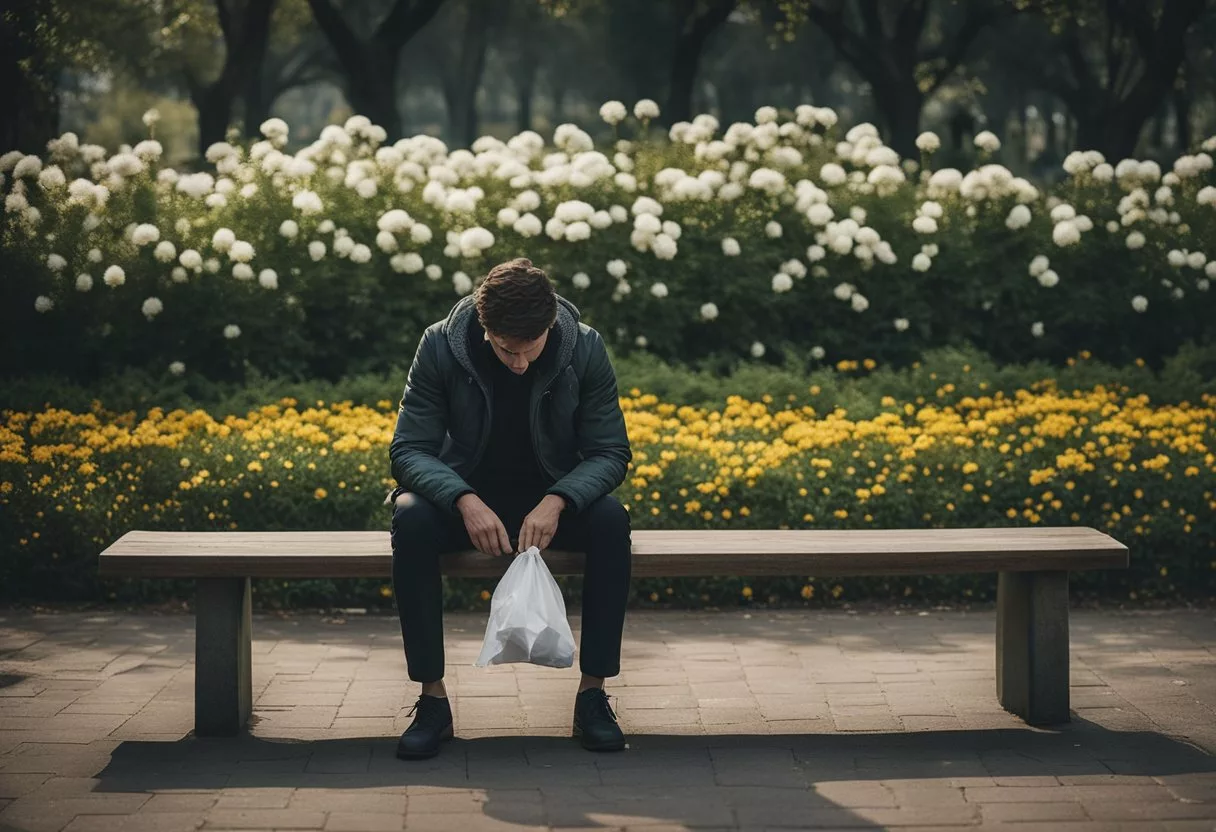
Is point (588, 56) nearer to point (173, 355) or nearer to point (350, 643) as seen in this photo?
point (173, 355)

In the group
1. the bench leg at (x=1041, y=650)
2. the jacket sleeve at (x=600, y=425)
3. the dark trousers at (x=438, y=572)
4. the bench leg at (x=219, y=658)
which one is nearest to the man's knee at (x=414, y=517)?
the dark trousers at (x=438, y=572)

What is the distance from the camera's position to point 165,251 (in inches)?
380

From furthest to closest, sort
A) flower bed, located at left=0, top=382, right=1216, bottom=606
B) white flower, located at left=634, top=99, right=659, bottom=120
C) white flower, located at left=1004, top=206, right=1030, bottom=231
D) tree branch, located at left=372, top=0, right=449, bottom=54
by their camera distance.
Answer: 1. tree branch, located at left=372, top=0, right=449, bottom=54
2. white flower, located at left=634, top=99, right=659, bottom=120
3. white flower, located at left=1004, top=206, right=1030, bottom=231
4. flower bed, located at left=0, top=382, right=1216, bottom=606

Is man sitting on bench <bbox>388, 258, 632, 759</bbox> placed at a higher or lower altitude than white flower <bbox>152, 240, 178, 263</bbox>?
lower

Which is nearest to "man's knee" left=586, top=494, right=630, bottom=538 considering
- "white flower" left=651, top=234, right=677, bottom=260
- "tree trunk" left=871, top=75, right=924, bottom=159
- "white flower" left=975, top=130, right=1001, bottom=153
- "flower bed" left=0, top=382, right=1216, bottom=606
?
"flower bed" left=0, top=382, right=1216, bottom=606

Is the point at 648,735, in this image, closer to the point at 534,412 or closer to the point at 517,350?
the point at 534,412

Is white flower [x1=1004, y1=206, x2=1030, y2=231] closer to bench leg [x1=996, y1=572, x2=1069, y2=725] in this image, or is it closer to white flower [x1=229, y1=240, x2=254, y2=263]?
white flower [x1=229, y1=240, x2=254, y2=263]

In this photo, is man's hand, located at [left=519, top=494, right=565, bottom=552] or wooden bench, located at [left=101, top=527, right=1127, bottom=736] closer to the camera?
man's hand, located at [left=519, top=494, right=565, bottom=552]

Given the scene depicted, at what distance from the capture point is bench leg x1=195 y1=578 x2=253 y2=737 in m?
4.85

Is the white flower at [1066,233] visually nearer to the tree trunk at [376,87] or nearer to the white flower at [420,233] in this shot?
the white flower at [420,233]

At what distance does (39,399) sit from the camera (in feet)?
29.4

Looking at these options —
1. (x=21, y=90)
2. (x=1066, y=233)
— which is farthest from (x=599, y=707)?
(x=21, y=90)

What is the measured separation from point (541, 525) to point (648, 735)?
0.75 metres

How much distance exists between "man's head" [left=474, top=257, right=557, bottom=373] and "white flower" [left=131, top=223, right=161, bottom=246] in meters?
5.55
